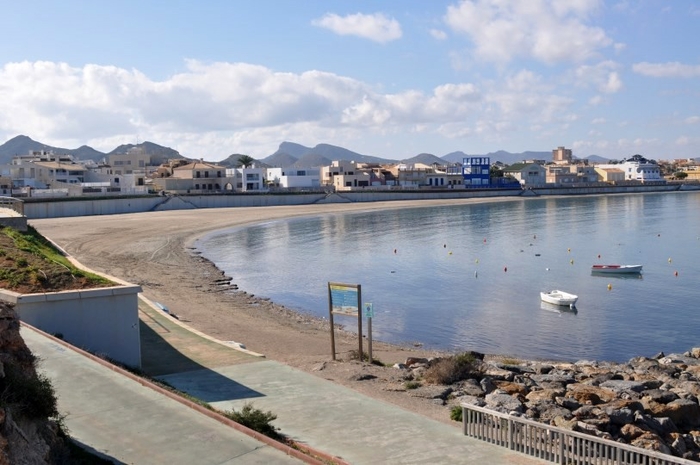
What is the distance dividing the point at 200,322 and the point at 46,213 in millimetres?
66802

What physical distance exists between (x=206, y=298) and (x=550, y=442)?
28.7m

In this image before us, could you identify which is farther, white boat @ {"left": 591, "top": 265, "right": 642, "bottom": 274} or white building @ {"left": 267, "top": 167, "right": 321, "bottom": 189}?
white building @ {"left": 267, "top": 167, "right": 321, "bottom": 189}

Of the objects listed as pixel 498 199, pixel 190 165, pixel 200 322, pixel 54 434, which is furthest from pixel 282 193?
pixel 54 434

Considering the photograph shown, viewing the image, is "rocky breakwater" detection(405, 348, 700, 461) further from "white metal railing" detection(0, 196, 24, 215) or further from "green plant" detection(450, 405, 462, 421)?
"white metal railing" detection(0, 196, 24, 215)

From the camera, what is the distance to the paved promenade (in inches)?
441

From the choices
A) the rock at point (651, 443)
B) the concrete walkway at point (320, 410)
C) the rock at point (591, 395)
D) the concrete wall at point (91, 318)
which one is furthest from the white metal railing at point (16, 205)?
the rock at point (651, 443)

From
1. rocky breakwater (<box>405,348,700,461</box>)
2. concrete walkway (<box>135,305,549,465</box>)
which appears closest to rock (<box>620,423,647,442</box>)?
rocky breakwater (<box>405,348,700,461</box>)

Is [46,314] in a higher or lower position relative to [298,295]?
higher

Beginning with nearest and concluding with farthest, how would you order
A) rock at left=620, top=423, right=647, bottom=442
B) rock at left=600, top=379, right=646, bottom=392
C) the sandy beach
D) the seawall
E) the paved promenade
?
the paved promenade < rock at left=620, top=423, right=647, bottom=442 < rock at left=600, top=379, right=646, bottom=392 < the sandy beach < the seawall

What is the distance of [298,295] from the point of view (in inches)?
1667

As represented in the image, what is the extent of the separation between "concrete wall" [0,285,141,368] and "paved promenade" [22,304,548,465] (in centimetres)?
79

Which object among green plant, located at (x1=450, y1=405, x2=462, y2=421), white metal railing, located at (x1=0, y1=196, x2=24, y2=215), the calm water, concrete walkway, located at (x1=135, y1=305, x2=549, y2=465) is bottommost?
the calm water

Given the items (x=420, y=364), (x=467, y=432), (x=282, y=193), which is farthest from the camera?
(x=282, y=193)

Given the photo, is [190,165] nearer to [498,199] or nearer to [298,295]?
[498,199]
